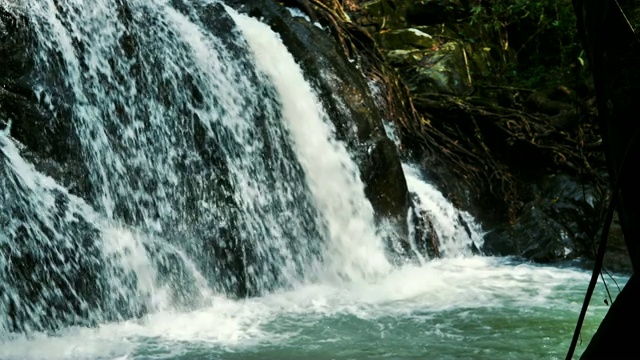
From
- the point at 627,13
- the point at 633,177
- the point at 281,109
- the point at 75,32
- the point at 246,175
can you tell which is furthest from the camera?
the point at 281,109

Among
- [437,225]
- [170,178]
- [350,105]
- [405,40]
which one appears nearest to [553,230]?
[437,225]

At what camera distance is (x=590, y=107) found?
10484 mm

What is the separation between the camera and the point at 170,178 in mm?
6230

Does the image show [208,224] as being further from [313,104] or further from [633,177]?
[633,177]

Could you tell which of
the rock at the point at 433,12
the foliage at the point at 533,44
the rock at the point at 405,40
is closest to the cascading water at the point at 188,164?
the rock at the point at 405,40

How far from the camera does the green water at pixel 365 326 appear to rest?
14.9ft

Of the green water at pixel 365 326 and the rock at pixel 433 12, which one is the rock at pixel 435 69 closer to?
the rock at pixel 433 12

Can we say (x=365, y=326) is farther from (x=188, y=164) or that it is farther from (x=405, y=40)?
(x=405, y=40)

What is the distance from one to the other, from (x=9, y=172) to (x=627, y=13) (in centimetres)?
446

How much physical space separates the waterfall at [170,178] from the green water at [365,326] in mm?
275

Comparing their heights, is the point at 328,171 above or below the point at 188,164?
below

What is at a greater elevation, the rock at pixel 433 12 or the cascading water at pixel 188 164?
the rock at pixel 433 12

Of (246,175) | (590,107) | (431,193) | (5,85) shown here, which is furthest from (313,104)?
(590,107)

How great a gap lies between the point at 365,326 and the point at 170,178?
2.17m
